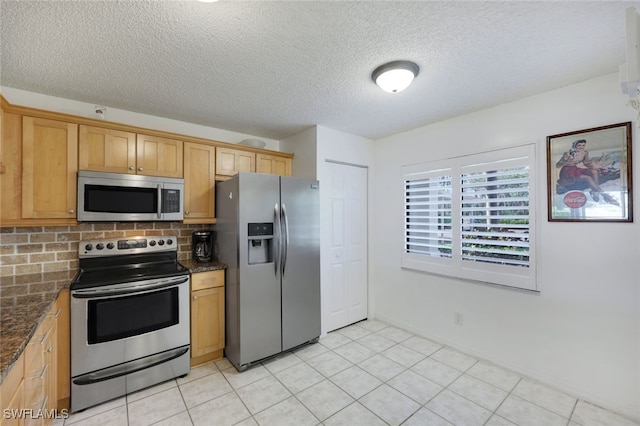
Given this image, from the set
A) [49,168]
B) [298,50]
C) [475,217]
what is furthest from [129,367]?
[475,217]

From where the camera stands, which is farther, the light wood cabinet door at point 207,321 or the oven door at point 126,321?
the light wood cabinet door at point 207,321

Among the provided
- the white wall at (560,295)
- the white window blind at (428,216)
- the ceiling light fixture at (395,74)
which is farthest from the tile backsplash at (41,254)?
the white wall at (560,295)

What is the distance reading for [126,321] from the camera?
6.93 feet

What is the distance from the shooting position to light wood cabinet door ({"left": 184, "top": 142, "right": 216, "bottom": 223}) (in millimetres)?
2754

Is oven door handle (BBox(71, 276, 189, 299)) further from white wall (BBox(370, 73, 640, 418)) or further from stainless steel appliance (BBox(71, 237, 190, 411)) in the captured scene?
white wall (BBox(370, 73, 640, 418))

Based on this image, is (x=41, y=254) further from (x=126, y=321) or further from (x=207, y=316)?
(x=207, y=316)

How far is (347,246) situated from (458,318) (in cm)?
143

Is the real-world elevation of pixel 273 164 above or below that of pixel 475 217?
above

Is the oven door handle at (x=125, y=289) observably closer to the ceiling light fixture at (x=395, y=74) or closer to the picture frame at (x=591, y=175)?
the ceiling light fixture at (x=395, y=74)

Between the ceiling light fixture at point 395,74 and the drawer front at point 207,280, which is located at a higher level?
the ceiling light fixture at point 395,74

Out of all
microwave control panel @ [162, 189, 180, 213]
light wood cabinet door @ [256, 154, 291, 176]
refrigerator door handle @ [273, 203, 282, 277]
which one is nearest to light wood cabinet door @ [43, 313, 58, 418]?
microwave control panel @ [162, 189, 180, 213]

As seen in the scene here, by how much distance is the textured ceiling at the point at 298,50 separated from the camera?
→ 1.41 m

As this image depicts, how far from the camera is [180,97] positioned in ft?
7.90

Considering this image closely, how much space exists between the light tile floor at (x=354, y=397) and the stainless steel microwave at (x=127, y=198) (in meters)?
1.45
